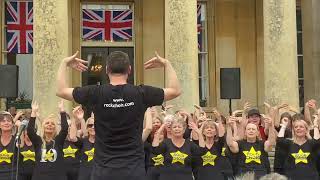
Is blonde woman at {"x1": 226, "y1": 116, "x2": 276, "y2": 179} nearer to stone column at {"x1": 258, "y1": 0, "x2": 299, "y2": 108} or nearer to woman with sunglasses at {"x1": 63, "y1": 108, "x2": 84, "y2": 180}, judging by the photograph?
woman with sunglasses at {"x1": 63, "y1": 108, "x2": 84, "y2": 180}

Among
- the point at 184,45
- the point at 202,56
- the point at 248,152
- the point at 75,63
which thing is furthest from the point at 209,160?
the point at 202,56

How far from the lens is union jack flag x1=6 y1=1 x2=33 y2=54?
20.8m

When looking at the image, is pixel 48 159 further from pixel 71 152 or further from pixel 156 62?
pixel 156 62

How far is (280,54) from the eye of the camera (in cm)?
1577

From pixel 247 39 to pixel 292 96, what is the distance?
671 cm

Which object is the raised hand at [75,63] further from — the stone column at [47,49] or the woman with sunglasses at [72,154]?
the stone column at [47,49]

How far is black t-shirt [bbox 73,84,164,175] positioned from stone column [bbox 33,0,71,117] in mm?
10552

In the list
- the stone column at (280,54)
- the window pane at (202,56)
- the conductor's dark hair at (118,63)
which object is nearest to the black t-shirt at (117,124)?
the conductor's dark hair at (118,63)

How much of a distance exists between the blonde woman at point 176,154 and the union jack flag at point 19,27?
13396 mm

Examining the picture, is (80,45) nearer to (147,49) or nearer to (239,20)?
(147,49)

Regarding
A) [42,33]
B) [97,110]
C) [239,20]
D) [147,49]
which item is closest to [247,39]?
[239,20]

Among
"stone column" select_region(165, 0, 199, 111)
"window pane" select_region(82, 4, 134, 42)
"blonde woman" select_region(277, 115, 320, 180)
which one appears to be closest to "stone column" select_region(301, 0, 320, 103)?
"window pane" select_region(82, 4, 134, 42)

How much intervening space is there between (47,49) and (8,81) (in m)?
Result: 1.24

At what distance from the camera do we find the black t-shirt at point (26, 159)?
8680 mm
